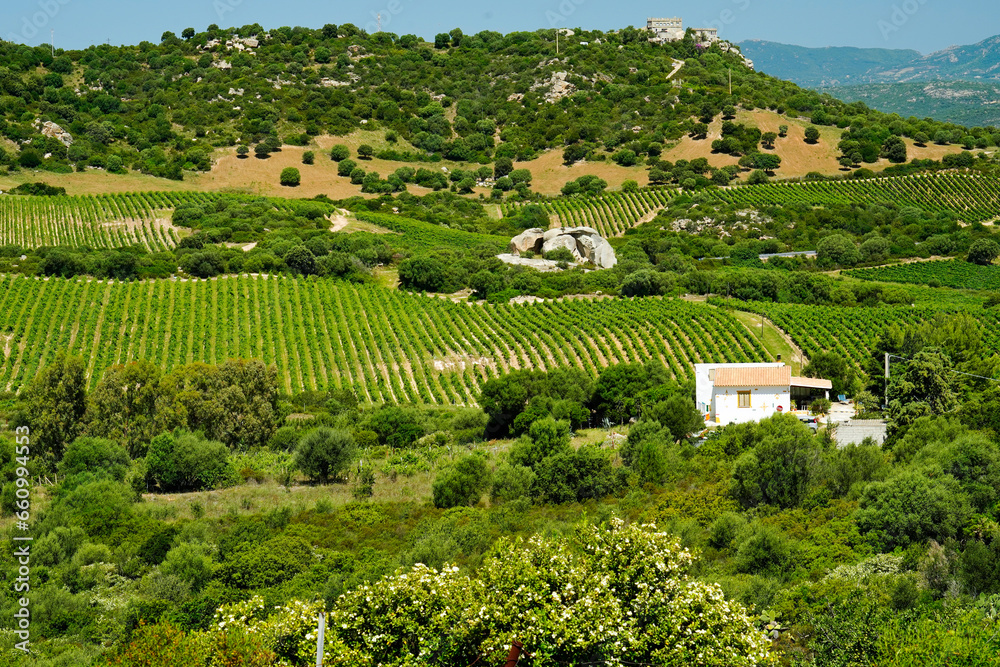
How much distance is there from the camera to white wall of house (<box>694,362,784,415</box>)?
37844 mm

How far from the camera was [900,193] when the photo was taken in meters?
94.8

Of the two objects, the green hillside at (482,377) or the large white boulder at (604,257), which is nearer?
the green hillside at (482,377)

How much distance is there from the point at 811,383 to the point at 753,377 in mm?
3191

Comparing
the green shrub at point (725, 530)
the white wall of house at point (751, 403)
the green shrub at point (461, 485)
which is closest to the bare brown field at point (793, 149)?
the white wall of house at point (751, 403)

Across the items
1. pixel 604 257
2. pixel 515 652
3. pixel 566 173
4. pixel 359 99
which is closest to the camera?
pixel 515 652

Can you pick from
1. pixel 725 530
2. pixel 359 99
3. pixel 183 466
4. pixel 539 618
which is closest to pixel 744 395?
pixel 725 530

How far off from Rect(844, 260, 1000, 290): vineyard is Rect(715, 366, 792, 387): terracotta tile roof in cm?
3663

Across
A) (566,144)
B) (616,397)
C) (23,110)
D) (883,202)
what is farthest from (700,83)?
(616,397)

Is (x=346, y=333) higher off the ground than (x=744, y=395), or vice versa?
(x=346, y=333)

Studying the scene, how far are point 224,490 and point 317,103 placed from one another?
295 ft

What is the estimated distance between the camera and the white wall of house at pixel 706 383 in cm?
3784

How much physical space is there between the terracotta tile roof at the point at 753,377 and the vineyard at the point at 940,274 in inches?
1442

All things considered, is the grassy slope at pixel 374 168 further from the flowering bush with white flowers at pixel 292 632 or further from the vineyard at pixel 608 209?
the flowering bush with white flowers at pixel 292 632

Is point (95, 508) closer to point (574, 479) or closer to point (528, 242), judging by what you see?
point (574, 479)
